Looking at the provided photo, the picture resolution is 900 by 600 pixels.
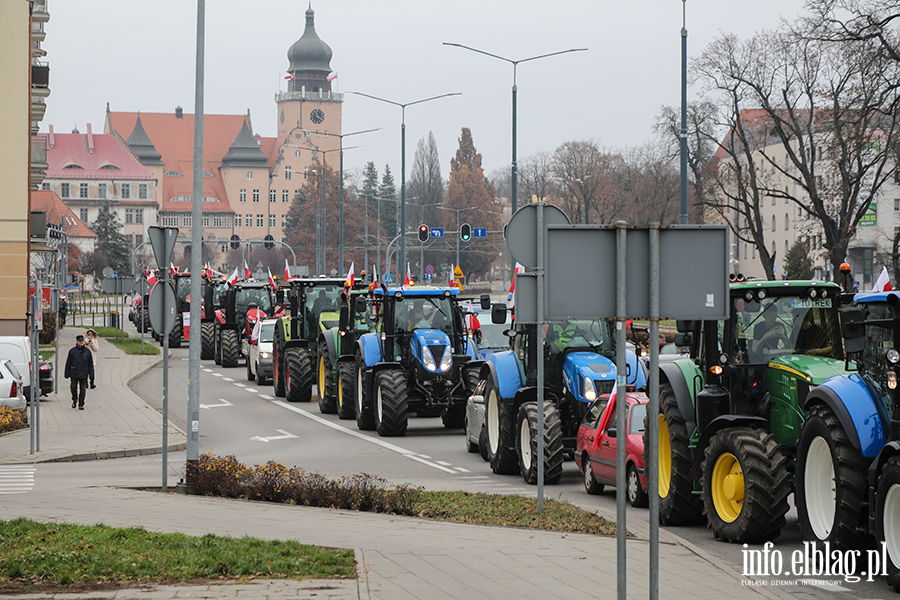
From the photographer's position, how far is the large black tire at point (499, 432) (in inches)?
632

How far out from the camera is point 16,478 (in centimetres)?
1656

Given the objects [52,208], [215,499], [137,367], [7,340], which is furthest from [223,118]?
[215,499]

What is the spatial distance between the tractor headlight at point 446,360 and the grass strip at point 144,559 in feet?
37.2

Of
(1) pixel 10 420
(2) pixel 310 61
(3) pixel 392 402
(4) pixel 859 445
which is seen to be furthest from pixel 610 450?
(2) pixel 310 61

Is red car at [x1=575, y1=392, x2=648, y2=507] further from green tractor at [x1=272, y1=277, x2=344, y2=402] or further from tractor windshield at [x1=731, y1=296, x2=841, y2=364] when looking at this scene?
green tractor at [x1=272, y1=277, x2=344, y2=402]

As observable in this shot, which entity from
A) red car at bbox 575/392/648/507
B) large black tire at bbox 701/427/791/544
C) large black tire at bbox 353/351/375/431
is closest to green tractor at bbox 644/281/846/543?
large black tire at bbox 701/427/791/544

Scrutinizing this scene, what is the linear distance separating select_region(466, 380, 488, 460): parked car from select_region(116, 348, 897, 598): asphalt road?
22 cm

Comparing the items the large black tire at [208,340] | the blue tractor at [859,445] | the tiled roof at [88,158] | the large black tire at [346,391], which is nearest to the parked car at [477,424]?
the large black tire at [346,391]

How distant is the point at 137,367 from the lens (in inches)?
1676

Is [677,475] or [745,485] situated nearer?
[745,485]

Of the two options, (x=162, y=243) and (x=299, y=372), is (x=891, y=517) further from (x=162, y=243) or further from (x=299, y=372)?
(x=299, y=372)

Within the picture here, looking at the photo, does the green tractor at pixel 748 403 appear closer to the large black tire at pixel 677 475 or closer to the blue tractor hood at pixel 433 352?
the large black tire at pixel 677 475

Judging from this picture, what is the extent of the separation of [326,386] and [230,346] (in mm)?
16369

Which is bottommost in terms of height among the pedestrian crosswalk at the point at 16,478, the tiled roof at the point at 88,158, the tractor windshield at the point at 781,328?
the pedestrian crosswalk at the point at 16,478
